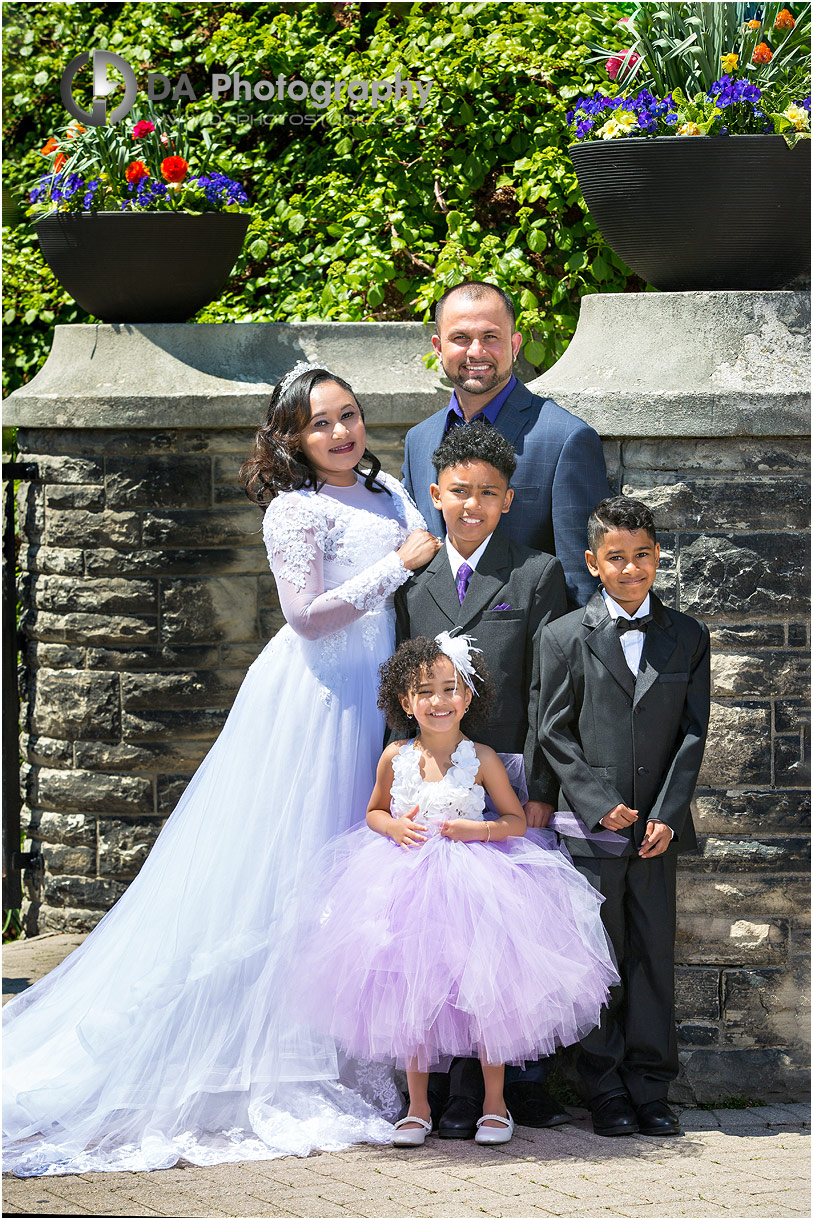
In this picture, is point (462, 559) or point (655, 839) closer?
point (655, 839)

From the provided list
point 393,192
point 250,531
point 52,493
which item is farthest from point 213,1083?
point 393,192

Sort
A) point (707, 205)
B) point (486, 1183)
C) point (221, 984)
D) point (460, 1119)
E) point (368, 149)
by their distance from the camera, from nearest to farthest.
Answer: point (486, 1183)
point (460, 1119)
point (221, 984)
point (707, 205)
point (368, 149)

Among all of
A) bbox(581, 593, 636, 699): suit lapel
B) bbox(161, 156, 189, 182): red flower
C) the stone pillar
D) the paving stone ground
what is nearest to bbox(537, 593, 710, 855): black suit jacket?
bbox(581, 593, 636, 699): suit lapel

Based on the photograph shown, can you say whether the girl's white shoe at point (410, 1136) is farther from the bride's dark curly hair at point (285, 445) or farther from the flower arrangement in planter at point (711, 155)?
the flower arrangement in planter at point (711, 155)

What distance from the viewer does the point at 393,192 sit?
659 centimetres

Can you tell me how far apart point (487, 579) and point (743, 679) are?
0.88m

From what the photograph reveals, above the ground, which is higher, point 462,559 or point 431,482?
point 431,482

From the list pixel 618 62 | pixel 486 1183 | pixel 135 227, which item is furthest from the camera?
pixel 135 227

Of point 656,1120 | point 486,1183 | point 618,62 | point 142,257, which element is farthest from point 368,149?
point 486,1183

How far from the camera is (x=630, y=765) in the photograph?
366cm

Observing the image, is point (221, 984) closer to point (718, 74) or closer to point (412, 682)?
point (412, 682)

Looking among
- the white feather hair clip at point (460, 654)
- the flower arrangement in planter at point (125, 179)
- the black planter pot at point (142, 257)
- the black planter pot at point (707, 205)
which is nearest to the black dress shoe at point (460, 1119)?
the white feather hair clip at point (460, 654)

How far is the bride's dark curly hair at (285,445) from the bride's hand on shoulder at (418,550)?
291mm

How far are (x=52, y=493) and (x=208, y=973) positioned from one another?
2.51m
